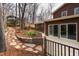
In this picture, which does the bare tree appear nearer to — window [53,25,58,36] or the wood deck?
the wood deck

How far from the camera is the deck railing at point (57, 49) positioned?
1.86 m

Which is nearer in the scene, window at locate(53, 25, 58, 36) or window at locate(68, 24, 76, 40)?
window at locate(68, 24, 76, 40)

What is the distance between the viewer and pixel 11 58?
2012 millimetres

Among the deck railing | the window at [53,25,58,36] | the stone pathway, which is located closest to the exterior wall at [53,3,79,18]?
the window at [53,25,58,36]

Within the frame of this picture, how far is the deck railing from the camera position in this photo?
1.86 metres

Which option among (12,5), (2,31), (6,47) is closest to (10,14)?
(12,5)

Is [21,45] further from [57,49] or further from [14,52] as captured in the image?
→ [57,49]

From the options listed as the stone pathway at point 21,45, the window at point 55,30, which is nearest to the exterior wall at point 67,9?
the window at point 55,30

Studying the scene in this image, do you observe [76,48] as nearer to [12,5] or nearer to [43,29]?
[43,29]

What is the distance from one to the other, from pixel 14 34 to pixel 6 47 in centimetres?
22

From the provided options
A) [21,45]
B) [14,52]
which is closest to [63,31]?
[21,45]

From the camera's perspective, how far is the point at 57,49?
6.46ft

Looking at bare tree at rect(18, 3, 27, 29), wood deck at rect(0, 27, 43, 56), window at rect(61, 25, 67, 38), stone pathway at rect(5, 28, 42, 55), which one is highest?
bare tree at rect(18, 3, 27, 29)

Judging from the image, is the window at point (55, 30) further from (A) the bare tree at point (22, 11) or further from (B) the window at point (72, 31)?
(A) the bare tree at point (22, 11)
